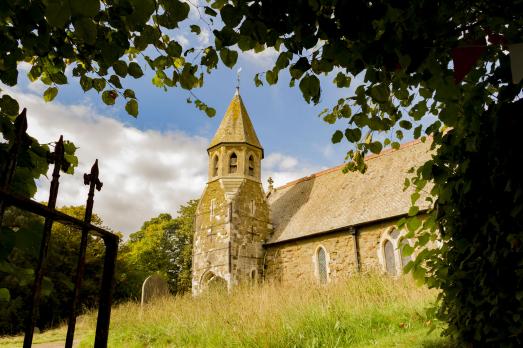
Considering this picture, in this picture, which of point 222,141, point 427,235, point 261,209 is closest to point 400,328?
point 427,235

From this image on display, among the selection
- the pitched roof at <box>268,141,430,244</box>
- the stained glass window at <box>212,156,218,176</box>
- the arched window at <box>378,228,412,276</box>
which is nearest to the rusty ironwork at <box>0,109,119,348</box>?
the pitched roof at <box>268,141,430,244</box>

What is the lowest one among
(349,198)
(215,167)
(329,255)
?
(329,255)

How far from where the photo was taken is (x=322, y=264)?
1769cm

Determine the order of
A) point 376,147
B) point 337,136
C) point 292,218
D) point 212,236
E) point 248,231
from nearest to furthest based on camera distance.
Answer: point 337,136 → point 376,147 → point 248,231 → point 212,236 → point 292,218

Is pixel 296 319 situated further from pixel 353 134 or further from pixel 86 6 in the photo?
pixel 86 6

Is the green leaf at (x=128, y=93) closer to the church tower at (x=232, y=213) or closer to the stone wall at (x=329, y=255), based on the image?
the stone wall at (x=329, y=255)

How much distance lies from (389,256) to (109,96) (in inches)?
574

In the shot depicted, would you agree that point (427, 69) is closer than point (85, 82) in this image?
Yes

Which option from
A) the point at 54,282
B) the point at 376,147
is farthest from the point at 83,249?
the point at 54,282

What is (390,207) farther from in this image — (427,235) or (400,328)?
(427,235)

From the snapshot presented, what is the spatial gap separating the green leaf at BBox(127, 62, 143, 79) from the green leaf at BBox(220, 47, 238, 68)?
544mm

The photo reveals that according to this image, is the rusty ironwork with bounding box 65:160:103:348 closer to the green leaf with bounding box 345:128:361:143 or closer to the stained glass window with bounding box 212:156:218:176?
the green leaf with bounding box 345:128:361:143

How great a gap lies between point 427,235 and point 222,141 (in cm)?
1864

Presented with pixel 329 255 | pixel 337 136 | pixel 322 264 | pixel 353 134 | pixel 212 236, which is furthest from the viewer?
pixel 212 236
